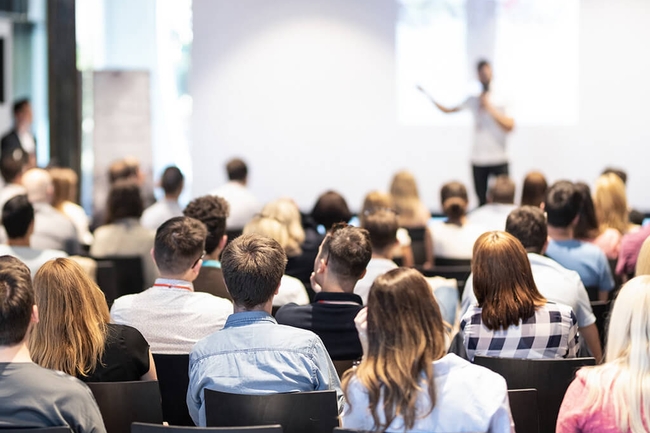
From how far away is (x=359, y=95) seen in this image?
33.1ft

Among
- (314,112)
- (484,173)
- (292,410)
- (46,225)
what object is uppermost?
(314,112)

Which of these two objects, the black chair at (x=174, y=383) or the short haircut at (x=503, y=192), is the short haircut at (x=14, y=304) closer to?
the black chair at (x=174, y=383)

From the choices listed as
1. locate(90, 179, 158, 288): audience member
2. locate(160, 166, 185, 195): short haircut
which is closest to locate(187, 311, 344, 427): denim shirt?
locate(90, 179, 158, 288): audience member

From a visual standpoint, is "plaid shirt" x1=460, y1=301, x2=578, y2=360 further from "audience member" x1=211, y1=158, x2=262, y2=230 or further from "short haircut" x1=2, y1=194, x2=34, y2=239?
"audience member" x1=211, y1=158, x2=262, y2=230

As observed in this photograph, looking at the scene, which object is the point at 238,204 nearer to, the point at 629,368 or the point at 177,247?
the point at 177,247

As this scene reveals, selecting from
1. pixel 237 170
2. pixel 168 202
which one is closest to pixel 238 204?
pixel 237 170

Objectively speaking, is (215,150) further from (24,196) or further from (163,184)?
(24,196)

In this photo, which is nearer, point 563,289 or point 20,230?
point 563,289

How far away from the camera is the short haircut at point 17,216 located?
4480mm

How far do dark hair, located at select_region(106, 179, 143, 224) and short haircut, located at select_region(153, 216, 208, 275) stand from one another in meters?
2.16

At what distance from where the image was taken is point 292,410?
2.37 metres

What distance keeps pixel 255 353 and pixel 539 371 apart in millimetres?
936

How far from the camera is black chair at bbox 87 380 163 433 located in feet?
8.24

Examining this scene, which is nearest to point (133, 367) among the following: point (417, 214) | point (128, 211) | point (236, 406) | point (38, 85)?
point (236, 406)
